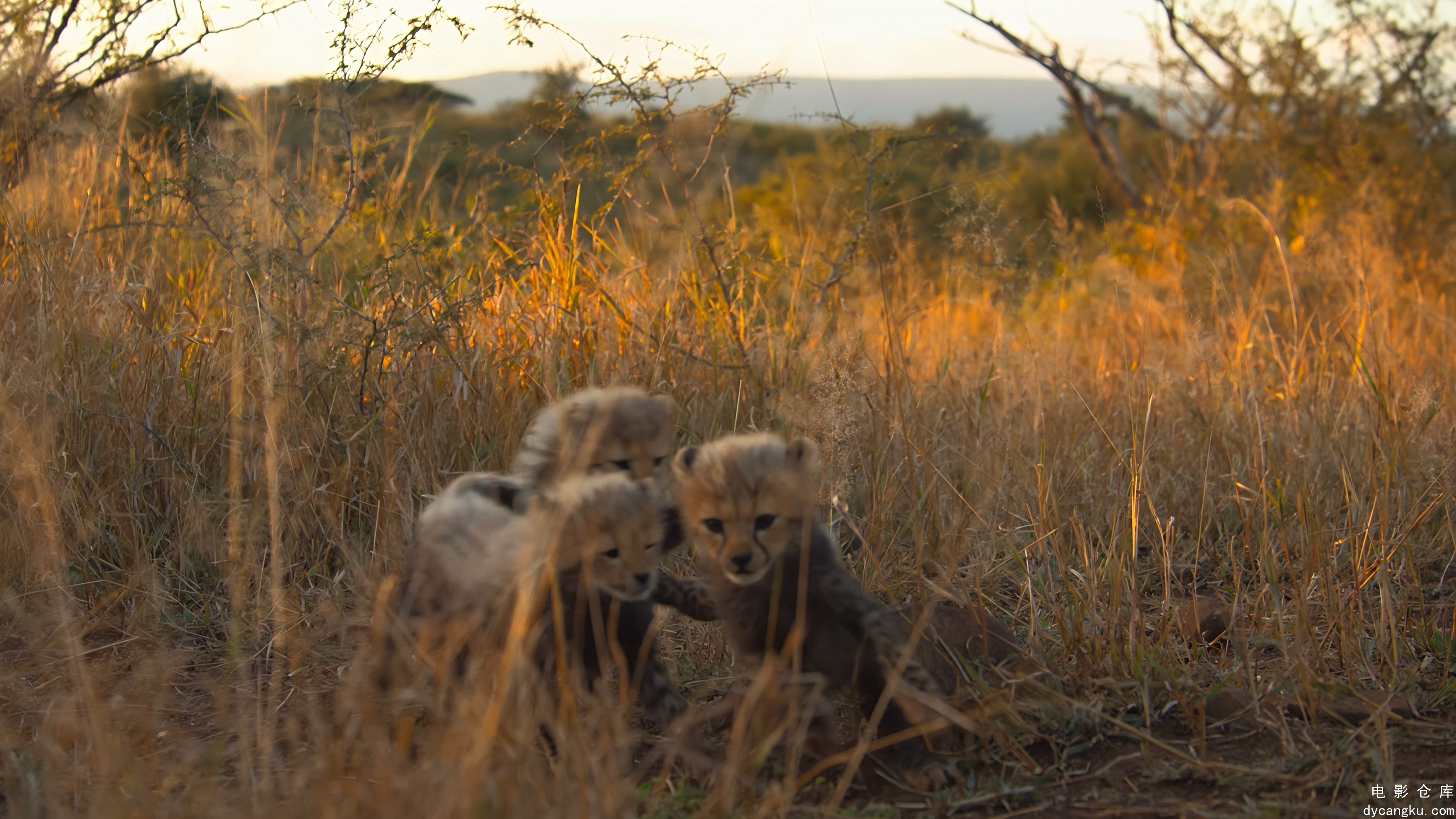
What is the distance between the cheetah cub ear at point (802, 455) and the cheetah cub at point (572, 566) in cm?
30

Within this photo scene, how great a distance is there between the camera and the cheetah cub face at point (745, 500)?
8.18ft

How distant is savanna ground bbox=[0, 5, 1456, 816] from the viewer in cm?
237

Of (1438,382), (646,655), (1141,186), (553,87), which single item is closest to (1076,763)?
(646,655)

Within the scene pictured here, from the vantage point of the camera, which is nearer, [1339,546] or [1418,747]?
[1418,747]

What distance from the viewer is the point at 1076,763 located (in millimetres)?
2445

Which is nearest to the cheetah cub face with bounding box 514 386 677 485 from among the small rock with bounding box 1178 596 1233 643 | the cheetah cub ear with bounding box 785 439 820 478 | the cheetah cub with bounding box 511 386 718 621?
the cheetah cub with bounding box 511 386 718 621

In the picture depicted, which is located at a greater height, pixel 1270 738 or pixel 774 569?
pixel 774 569

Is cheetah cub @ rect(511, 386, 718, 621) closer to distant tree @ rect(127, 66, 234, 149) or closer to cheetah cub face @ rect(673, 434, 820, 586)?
cheetah cub face @ rect(673, 434, 820, 586)

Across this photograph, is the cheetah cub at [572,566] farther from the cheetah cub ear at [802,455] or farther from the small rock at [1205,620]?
the small rock at [1205,620]

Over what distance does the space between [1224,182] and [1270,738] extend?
637 centimetres

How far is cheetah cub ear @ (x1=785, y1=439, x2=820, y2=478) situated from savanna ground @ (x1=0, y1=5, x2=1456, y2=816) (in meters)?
0.42

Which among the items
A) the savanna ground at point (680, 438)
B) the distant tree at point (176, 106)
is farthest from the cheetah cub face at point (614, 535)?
the distant tree at point (176, 106)

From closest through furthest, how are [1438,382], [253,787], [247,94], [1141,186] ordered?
[253,787]
[1438,382]
[247,94]
[1141,186]

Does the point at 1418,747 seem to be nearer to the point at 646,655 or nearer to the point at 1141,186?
the point at 646,655
